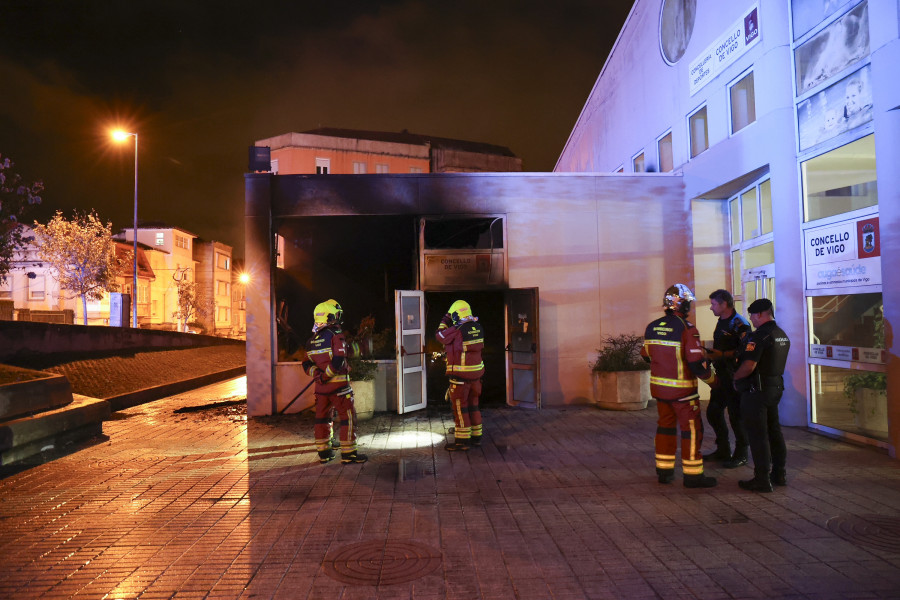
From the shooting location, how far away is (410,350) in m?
11.0

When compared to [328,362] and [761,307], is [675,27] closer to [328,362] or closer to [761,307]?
[761,307]

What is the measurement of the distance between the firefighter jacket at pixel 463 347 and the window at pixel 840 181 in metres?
5.05

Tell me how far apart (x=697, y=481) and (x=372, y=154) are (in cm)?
3831

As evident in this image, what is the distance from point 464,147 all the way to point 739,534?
145ft

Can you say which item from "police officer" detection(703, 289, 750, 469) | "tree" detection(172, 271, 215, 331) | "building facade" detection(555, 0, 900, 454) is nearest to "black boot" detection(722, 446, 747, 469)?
"police officer" detection(703, 289, 750, 469)

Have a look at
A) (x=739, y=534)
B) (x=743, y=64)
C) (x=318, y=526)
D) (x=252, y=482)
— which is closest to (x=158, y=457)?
(x=252, y=482)

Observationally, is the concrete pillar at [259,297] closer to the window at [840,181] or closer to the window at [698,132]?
the window at [698,132]

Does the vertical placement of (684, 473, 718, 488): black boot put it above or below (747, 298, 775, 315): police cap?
below

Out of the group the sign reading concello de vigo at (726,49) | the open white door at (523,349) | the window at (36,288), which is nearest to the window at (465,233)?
the open white door at (523,349)

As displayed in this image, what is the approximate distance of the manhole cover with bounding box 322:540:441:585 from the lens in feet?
12.9

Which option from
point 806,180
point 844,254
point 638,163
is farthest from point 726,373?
point 638,163

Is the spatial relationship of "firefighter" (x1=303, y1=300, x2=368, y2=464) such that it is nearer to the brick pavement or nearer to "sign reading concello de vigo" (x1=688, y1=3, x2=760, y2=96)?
the brick pavement

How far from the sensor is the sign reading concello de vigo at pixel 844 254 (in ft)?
24.2

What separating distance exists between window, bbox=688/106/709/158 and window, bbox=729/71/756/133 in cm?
120
